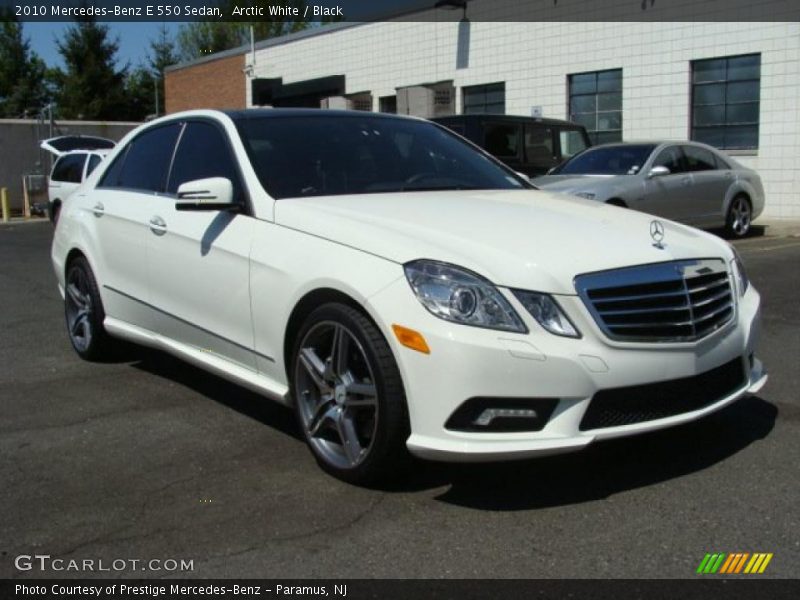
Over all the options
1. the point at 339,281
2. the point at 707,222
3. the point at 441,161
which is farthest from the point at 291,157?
the point at 707,222

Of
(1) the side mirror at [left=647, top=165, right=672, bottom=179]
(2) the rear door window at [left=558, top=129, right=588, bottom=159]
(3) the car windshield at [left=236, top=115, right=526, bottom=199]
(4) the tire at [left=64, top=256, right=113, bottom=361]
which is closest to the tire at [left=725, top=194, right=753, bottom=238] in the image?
(1) the side mirror at [left=647, top=165, right=672, bottom=179]

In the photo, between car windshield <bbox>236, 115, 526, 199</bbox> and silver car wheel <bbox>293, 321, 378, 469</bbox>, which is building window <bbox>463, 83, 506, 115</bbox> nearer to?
car windshield <bbox>236, 115, 526, 199</bbox>

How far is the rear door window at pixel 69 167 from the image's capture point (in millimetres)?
18750

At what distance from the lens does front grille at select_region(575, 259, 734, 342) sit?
3.53 metres

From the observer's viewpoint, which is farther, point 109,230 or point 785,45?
point 785,45

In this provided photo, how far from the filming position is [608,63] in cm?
1989

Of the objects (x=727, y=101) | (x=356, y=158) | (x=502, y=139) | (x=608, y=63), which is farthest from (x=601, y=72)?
(x=356, y=158)

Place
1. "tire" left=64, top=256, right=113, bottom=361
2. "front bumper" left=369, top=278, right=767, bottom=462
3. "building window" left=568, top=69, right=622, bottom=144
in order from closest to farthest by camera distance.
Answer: "front bumper" left=369, top=278, right=767, bottom=462
"tire" left=64, top=256, right=113, bottom=361
"building window" left=568, top=69, right=622, bottom=144

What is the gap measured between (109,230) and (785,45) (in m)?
14.9

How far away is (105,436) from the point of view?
183 inches

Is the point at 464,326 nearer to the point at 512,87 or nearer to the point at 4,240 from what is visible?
the point at 4,240

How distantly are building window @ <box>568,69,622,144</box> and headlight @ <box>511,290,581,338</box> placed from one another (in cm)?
1722

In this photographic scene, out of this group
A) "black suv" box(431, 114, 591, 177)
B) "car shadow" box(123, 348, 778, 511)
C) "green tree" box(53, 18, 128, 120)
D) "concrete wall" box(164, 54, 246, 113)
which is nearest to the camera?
"car shadow" box(123, 348, 778, 511)

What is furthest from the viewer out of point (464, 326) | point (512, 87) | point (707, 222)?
point (512, 87)
